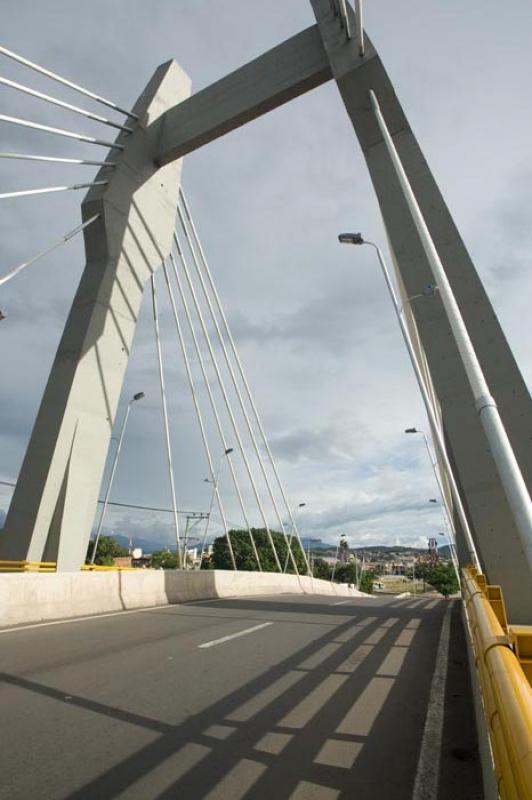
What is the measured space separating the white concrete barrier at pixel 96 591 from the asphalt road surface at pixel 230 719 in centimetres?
157

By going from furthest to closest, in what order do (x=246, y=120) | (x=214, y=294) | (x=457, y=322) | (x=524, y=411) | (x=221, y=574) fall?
(x=214, y=294)
(x=221, y=574)
(x=246, y=120)
(x=524, y=411)
(x=457, y=322)

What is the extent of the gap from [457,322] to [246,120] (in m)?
15.4

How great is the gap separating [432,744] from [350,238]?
14.5m

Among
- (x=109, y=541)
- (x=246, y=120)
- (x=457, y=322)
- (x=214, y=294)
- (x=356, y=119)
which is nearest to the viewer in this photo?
(x=457, y=322)

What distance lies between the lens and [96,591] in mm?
11211

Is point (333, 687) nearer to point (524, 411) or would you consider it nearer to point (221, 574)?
point (524, 411)

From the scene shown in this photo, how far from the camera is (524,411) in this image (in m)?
9.14

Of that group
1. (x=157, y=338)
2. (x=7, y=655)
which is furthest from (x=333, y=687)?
(x=157, y=338)

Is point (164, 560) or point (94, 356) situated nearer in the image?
point (94, 356)

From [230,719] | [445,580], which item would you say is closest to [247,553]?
[445,580]

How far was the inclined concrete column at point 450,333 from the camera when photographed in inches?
339

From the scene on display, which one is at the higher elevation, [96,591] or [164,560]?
[164,560]

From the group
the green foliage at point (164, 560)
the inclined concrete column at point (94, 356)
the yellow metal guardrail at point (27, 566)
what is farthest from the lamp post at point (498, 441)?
the green foliage at point (164, 560)

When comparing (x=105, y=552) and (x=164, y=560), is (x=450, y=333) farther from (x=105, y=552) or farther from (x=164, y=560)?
(x=164, y=560)
